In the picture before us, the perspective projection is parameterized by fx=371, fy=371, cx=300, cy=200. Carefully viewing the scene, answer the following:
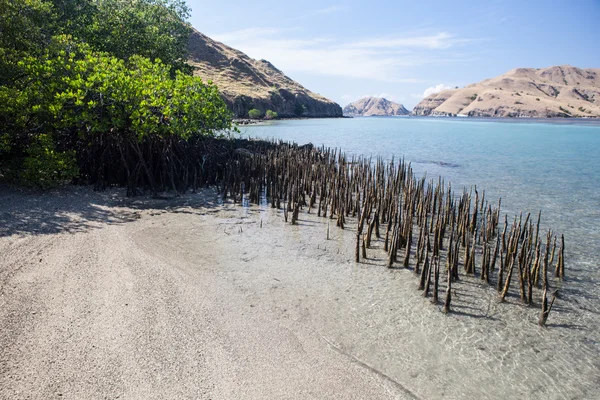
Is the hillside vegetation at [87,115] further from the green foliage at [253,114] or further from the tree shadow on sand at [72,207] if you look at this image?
the green foliage at [253,114]

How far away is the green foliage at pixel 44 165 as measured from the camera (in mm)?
10367

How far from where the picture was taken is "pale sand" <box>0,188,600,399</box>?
14.3 feet

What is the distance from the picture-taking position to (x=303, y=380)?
14.7ft

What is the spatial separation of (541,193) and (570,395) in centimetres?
1433

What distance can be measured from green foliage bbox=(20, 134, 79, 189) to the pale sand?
2.33 m

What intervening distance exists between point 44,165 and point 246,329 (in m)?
8.64

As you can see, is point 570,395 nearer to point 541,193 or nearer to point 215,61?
point 541,193

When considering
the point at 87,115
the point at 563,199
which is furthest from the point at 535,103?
the point at 87,115

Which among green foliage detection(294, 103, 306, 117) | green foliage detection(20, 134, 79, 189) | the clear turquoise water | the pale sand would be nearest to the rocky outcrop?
green foliage detection(294, 103, 306, 117)

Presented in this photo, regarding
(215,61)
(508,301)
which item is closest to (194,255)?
(508,301)

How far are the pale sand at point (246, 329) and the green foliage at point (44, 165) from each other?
2.33 meters

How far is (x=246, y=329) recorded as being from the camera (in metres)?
5.45

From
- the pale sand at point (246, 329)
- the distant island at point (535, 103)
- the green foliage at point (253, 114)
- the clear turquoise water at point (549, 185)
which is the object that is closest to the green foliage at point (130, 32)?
the pale sand at point (246, 329)

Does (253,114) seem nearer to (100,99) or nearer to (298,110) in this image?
(298,110)
